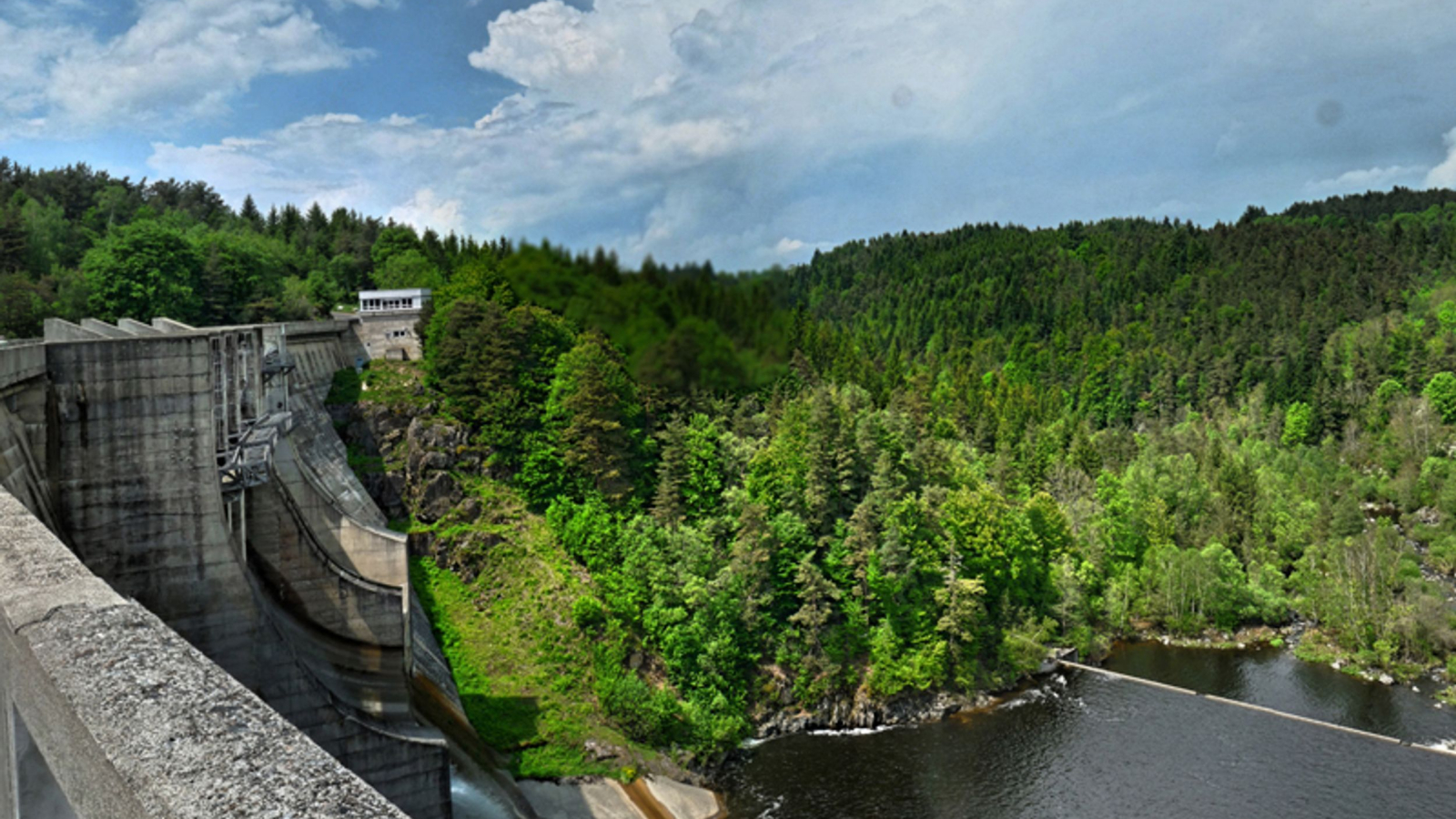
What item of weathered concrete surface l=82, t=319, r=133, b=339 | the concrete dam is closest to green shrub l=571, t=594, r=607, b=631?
the concrete dam

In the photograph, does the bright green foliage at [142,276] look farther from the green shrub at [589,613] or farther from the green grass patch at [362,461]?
the green shrub at [589,613]

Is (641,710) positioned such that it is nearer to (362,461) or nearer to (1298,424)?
(362,461)

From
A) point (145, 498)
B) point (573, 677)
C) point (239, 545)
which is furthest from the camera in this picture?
point (573, 677)

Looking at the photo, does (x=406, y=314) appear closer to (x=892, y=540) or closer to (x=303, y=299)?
(x=303, y=299)

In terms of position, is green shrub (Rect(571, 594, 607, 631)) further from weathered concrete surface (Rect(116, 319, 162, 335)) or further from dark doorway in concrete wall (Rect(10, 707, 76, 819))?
dark doorway in concrete wall (Rect(10, 707, 76, 819))

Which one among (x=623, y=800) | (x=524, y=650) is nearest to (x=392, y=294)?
(x=524, y=650)

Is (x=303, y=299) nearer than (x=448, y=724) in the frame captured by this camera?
No

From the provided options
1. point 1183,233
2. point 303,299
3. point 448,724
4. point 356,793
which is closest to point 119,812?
point 356,793
